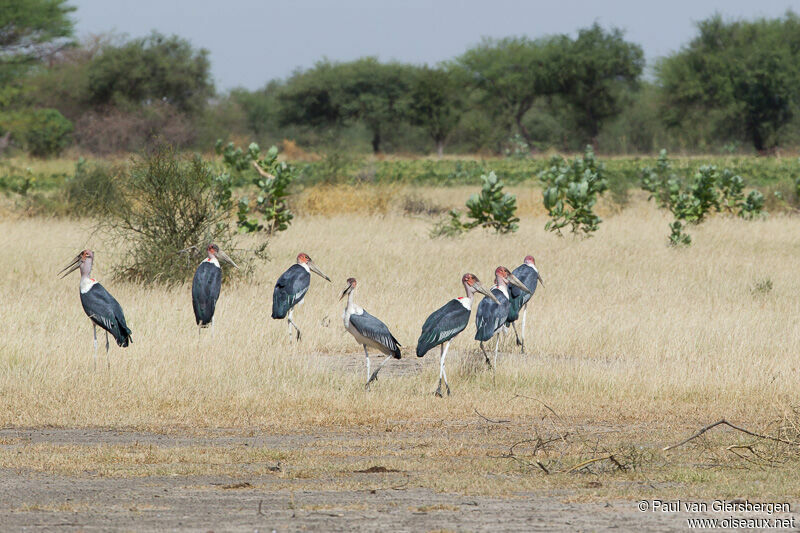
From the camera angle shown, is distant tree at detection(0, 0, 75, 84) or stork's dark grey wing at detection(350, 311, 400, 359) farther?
distant tree at detection(0, 0, 75, 84)

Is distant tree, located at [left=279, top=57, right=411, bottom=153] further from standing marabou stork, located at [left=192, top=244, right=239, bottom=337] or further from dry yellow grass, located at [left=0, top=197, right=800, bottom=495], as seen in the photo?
standing marabou stork, located at [left=192, top=244, right=239, bottom=337]

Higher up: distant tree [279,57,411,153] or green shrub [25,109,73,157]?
distant tree [279,57,411,153]

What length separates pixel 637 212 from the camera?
26891 mm

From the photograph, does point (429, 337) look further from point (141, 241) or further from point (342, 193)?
point (342, 193)

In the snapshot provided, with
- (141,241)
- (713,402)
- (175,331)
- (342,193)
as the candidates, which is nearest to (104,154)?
(342,193)

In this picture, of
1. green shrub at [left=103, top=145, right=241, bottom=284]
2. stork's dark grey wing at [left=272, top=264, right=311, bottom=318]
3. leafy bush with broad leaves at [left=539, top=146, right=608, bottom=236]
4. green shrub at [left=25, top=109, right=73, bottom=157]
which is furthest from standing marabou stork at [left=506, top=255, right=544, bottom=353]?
green shrub at [left=25, top=109, right=73, bottom=157]

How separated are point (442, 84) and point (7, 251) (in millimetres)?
46487

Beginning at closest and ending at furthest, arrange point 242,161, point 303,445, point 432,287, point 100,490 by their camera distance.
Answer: point 100,490 < point 303,445 < point 432,287 < point 242,161

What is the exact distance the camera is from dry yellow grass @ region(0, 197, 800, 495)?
8391 millimetres

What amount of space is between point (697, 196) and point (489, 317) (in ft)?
48.8

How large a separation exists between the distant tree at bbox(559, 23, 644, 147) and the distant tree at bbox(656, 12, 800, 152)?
142 inches

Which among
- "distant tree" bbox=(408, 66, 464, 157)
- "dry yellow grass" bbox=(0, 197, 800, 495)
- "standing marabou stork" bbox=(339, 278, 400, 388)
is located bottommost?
"dry yellow grass" bbox=(0, 197, 800, 495)

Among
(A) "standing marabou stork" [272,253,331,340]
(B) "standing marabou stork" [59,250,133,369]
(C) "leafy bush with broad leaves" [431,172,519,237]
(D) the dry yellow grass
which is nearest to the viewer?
(D) the dry yellow grass

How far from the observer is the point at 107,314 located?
998cm
